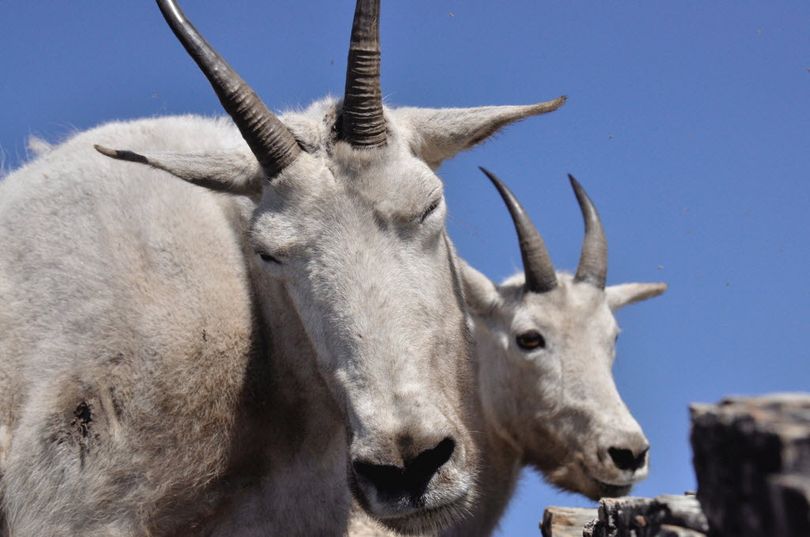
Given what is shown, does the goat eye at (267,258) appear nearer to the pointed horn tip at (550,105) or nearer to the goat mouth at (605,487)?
the pointed horn tip at (550,105)

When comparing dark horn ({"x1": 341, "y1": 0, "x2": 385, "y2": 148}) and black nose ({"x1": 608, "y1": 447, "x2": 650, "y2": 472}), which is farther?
black nose ({"x1": 608, "y1": 447, "x2": 650, "y2": 472})

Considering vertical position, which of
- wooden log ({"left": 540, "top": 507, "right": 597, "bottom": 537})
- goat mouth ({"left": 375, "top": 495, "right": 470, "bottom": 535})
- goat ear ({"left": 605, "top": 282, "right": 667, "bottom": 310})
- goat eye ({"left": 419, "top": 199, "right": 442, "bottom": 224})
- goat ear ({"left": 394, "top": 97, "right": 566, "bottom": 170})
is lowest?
wooden log ({"left": 540, "top": 507, "right": 597, "bottom": 537})

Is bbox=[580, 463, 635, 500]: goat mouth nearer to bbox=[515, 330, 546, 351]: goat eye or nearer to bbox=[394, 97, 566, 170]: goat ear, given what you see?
bbox=[515, 330, 546, 351]: goat eye

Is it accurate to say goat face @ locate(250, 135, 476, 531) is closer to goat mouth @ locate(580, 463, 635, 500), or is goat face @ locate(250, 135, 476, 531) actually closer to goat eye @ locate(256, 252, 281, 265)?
goat eye @ locate(256, 252, 281, 265)

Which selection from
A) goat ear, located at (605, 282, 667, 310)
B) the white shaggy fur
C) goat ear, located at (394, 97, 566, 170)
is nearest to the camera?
the white shaggy fur

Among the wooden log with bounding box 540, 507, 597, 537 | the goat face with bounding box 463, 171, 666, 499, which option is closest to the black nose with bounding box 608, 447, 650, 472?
the goat face with bounding box 463, 171, 666, 499

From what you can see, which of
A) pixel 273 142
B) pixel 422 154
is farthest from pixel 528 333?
pixel 273 142

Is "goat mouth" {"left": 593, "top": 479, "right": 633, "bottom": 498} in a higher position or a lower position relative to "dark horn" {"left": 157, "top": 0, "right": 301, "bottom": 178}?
lower

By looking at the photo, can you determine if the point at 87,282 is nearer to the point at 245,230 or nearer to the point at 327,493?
the point at 245,230

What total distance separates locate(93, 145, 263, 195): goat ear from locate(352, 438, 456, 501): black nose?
160cm

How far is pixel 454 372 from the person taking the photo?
4.54 m

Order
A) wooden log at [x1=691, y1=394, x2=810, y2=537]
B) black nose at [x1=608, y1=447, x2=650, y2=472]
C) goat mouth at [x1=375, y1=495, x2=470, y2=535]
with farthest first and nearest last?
black nose at [x1=608, y1=447, x2=650, y2=472], goat mouth at [x1=375, y1=495, x2=470, y2=535], wooden log at [x1=691, y1=394, x2=810, y2=537]

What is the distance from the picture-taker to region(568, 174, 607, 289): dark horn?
909cm

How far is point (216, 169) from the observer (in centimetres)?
464
